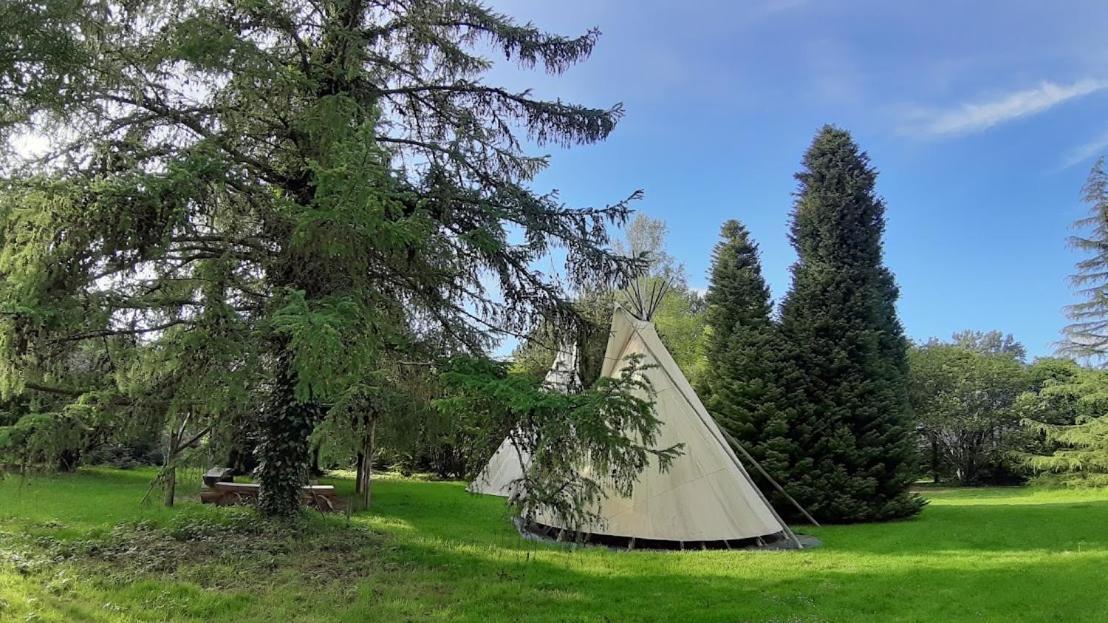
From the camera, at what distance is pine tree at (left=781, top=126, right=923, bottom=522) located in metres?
12.2

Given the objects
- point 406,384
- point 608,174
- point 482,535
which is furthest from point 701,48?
point 482,535

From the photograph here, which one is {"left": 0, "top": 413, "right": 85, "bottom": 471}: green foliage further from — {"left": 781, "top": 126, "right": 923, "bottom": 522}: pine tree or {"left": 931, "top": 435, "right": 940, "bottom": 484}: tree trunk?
{"left": 931, "top": 435, "right": 940, "bottom": 484}: tree trunk

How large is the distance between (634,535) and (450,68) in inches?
272

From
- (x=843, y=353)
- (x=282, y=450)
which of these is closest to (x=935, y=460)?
(x=843, y=353)

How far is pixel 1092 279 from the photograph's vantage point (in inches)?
698

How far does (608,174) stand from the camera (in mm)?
10484

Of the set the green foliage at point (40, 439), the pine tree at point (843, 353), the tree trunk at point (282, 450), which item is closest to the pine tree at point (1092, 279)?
the pine tree at point (843, 353)

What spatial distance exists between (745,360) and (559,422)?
874 cm

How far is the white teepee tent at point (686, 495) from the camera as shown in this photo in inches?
351

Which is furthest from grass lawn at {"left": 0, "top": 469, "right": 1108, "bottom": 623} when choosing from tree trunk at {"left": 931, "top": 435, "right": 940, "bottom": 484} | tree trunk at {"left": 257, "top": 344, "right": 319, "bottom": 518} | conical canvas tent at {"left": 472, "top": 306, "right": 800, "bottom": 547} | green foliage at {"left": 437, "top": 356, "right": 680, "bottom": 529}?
tree trunk at {"left": 931, "top": 435, "right": 940, "bottom": 484}

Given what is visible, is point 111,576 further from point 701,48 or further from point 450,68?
point 701,48

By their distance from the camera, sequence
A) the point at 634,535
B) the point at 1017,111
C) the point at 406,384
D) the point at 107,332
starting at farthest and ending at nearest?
the point at 1017,111, the point at 634,535, the point at 406,384, the point at 107,332

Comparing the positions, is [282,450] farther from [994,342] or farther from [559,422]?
[994,342]

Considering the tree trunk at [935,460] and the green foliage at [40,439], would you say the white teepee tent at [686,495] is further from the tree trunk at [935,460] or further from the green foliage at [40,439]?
the tree trunk at [935,460]
